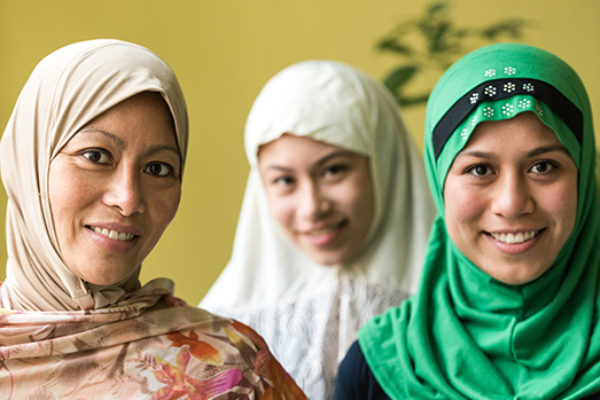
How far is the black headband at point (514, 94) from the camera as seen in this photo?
1.73 meters

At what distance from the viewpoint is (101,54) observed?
5.16ft

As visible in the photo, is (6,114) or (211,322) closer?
(211,322)

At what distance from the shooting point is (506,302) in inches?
72.8

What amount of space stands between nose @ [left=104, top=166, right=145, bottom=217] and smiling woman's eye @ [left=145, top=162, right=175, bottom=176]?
58 millimetres

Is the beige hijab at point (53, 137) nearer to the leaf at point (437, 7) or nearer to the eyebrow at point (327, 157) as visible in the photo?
the eyebrow at point (327, 157)

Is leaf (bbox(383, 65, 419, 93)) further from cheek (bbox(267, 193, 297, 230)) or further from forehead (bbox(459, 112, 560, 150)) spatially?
forehead (bbox(459, 112, 560, 150))

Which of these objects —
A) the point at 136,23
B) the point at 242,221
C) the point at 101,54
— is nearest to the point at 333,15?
the point at 136,23

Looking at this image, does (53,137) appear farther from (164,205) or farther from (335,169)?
(335,169)

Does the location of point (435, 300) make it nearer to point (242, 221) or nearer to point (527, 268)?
point (527, 268)

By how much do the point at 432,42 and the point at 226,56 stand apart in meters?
1.01

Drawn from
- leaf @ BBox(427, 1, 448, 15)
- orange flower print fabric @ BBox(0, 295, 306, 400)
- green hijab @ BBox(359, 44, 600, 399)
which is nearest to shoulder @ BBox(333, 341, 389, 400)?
green hijab @ BBox(359, 44, 600, 399)

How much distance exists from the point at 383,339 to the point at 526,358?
35 cm

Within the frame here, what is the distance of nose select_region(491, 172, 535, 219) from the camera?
1.71 metres

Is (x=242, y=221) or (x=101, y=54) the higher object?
(x=101, y=54)
